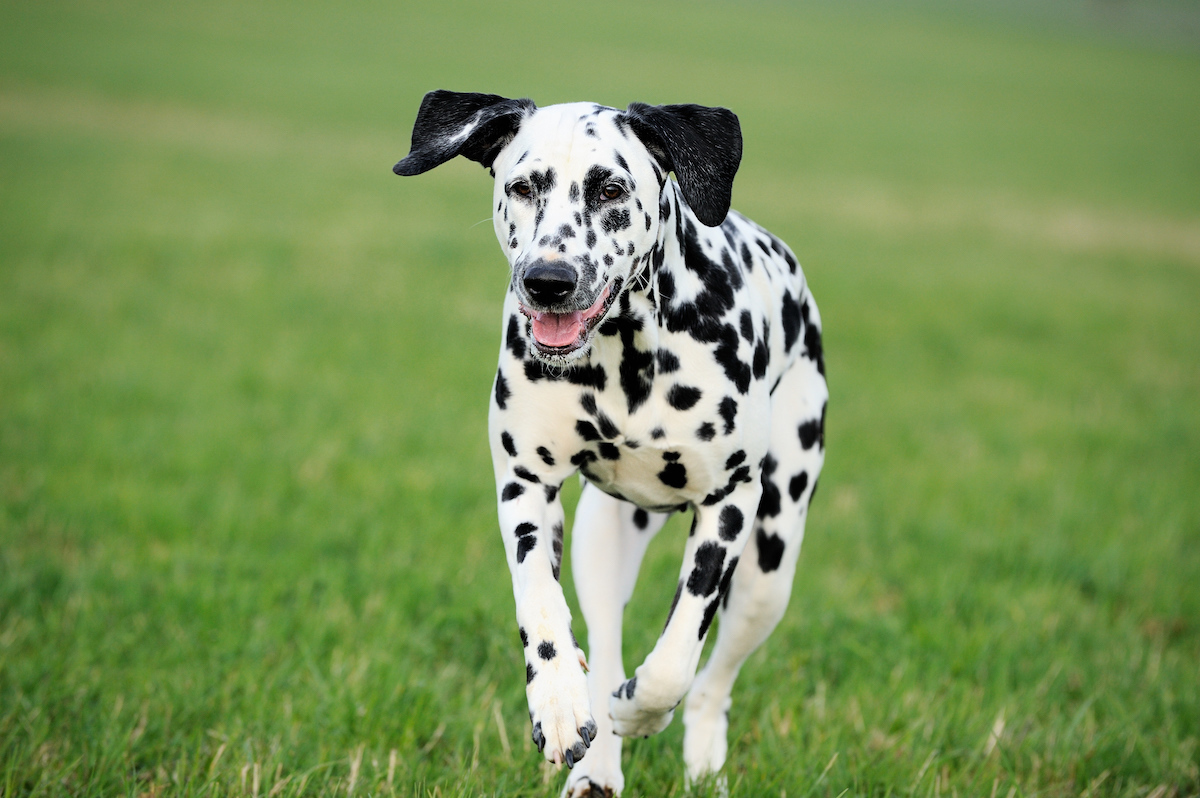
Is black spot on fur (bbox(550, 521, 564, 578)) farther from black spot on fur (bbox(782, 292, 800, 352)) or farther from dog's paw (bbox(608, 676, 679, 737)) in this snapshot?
black spot on fur (bbox(782, 292, 800, 352))

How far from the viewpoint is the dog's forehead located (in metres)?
3.12

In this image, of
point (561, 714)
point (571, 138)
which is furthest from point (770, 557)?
point (571, 138)

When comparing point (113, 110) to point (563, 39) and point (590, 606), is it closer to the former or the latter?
point (563, 39)

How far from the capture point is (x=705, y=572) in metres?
3.52

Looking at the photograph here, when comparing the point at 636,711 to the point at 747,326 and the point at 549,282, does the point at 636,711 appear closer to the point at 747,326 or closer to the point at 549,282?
the point at 747,326

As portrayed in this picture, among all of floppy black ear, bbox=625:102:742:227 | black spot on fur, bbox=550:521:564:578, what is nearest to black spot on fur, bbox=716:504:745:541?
black spot on fur, bbox=550:521:564:578

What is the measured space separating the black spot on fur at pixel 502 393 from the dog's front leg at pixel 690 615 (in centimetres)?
71

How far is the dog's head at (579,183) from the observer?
3.03m

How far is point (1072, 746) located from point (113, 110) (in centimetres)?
2715

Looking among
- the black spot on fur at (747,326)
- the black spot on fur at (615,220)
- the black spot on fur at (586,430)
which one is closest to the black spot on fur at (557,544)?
the black spot on fur at (586,430)

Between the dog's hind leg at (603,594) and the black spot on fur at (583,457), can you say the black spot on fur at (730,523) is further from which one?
the dog's hind leg at (603,594)

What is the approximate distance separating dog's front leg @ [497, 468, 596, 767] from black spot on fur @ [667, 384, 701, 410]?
0.47 m

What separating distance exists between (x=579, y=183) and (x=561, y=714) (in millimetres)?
1445

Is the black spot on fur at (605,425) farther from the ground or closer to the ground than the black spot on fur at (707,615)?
farther from the ground
